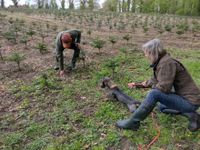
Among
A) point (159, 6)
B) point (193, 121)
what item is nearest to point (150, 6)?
point (159, 6)

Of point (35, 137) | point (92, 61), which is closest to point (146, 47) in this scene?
point (35, 137)

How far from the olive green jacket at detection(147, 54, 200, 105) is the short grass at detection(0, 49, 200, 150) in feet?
2.10

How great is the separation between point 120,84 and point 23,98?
196 centimetres

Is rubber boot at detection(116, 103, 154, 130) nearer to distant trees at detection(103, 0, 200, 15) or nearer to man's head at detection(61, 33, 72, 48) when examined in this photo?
man's head at detection(61, 33, 72, 48)

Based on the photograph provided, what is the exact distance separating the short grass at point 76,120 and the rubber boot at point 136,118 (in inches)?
3.4

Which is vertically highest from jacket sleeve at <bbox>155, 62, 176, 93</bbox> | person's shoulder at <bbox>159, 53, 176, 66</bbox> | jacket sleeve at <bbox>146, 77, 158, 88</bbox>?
person's shoulder at <bbox>159, 53, 176, 66</bbox>

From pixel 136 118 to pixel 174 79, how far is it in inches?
29.4

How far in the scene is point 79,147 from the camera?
3.76 m

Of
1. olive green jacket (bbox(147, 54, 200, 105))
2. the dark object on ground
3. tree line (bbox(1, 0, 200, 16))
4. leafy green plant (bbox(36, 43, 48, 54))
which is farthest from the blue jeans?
tree line (bbox(1, 0, 200, 16))

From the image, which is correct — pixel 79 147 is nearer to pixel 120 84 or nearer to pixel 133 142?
pixel 133 142

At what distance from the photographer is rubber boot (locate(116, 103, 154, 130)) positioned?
3.70 meters

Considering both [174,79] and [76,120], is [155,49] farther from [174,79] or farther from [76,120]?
[76,120]

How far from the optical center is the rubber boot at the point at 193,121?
3.79 meters

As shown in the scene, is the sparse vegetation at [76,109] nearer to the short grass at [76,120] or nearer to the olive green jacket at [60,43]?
the short grass at [76,120]
